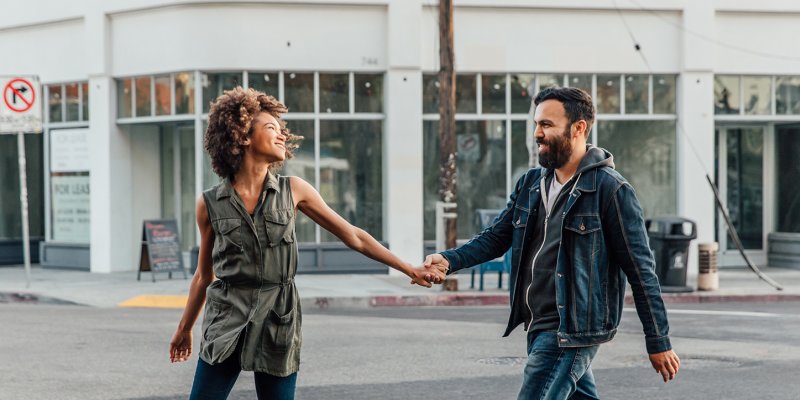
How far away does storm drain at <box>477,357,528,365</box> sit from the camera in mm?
10148

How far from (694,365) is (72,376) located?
5.20 m

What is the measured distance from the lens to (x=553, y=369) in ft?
16.0

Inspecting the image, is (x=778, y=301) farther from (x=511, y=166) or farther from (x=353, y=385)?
(x=353, y=385)

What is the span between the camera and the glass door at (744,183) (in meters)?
22.8

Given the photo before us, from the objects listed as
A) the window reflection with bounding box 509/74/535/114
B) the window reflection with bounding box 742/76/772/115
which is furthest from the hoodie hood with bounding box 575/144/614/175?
the window reflection with bounding box 742/76/772/115

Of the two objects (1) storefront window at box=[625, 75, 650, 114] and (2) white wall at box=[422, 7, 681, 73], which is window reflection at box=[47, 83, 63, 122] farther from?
(1) storefront window at box=[625, 75, 650, 114]

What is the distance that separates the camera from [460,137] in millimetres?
21156

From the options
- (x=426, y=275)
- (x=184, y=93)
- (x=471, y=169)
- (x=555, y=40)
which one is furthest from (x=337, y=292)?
(x=426, y=275)

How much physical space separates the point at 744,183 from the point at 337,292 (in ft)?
31.9

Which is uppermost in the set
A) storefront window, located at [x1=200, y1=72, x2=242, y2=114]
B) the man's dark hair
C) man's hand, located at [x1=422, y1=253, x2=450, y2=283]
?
storefront window, located at [x1=200, y1=72, x2=242, y2=114]

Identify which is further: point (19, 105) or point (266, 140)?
point (19, 105)

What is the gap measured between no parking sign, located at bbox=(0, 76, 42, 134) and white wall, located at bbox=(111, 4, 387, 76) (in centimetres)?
317

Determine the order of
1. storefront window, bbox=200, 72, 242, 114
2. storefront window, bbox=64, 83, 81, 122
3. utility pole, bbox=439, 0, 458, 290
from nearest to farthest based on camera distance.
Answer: utility pole, bbox=439, 0, 458, 290
storefront window, bbox=200, 72, 242, 114
storefront window, bbox=64, 83, 81, 122

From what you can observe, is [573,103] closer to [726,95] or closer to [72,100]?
[726,95]
